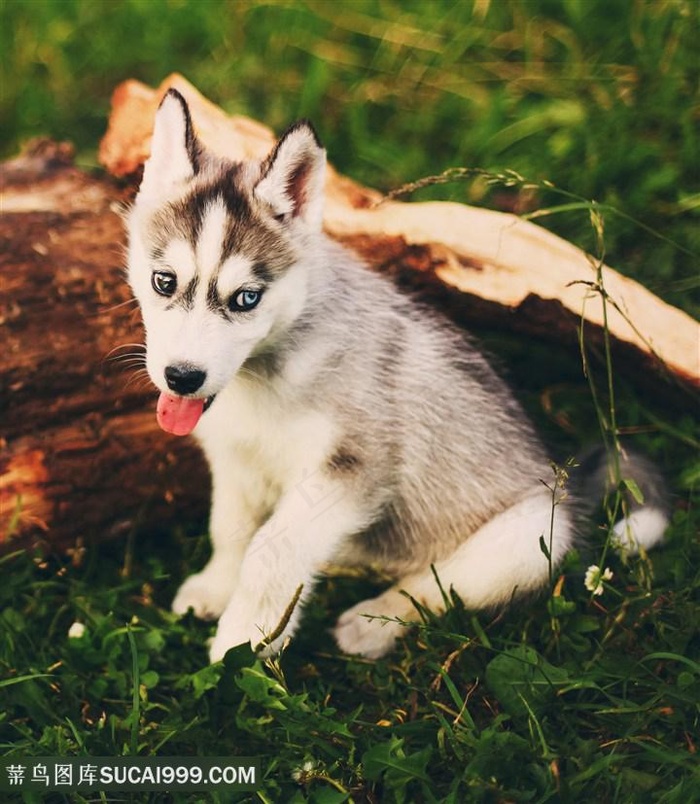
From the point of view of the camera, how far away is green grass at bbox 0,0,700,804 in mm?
2688

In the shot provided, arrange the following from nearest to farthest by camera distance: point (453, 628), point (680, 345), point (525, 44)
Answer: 1. point (453, 628)
2. point (680, 345)
3. point (525, 44)

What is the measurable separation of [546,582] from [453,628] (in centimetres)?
33

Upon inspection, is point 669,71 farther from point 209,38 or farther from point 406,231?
point 209,38

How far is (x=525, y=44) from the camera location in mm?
4438

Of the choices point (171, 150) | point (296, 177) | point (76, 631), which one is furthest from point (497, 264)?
point (76, 631)

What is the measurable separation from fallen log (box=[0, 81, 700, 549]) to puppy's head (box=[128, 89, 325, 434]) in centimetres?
55

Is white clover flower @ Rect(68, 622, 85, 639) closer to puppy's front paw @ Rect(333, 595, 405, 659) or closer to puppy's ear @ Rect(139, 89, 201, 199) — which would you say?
puppy's front paw @ Rect(333, 595, 405, 659)

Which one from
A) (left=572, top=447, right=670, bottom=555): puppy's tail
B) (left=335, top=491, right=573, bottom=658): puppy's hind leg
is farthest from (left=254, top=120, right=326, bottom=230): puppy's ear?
(left=572, top=447, right=670, bottom=555): puppy's tail

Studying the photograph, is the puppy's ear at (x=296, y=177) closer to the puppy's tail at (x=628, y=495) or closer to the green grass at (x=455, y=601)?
the green grass at (x=455, y=601)

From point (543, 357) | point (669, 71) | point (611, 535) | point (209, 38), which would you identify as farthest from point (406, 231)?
point (209, 38)

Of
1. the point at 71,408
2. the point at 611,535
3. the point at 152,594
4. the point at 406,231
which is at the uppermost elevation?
the point at 406,231

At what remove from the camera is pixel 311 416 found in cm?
289

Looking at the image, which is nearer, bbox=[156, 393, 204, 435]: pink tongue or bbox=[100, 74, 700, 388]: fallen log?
bbox=[156, 393, 204, 435]: pink tongue

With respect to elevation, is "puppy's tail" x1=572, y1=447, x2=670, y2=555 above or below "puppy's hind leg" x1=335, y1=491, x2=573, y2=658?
above
